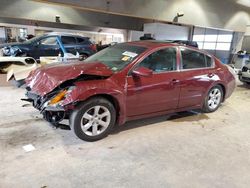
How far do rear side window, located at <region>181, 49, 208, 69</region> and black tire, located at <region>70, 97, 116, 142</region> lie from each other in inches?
56.1

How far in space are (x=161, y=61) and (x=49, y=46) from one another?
6.26 m

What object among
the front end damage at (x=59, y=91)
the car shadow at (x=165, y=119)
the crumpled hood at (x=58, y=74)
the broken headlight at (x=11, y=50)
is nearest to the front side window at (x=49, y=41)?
the broken headlight at (x=11, y=50)

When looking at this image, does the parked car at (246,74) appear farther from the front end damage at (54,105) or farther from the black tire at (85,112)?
the front end damage at (54,105)

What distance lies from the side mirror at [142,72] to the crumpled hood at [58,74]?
1.05 feet

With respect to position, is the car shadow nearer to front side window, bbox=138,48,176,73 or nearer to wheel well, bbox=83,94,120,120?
wheel well, bbox=83,94,120,120

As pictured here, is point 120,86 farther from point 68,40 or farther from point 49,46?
point 68,40

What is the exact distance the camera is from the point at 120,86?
2680mm

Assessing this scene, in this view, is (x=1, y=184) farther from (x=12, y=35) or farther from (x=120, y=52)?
(x=12, y=35)

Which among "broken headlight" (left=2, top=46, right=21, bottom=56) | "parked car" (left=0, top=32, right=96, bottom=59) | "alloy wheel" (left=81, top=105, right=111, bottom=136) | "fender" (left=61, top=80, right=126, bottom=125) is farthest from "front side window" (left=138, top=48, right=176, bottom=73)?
"broken headlight" (left=2, top=46, right=21, bottom=56)

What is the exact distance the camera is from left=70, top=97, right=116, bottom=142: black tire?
97.5 inches

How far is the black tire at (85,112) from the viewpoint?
8.12 ft

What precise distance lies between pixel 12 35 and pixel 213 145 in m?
13.4

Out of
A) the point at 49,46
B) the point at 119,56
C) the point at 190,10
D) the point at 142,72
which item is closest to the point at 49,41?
the point at 49,46

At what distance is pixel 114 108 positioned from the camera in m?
2.74
